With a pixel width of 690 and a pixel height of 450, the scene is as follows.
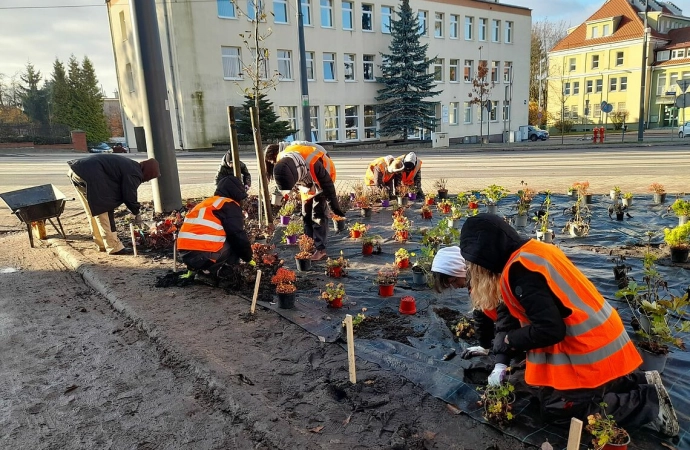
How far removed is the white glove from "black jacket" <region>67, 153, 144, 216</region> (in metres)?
5.76

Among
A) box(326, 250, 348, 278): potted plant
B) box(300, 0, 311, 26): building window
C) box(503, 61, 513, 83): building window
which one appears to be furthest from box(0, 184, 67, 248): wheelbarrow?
box(503, 61, 513, 83): building window

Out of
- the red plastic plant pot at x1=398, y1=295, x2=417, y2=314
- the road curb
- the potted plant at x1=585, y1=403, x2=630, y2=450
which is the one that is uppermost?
the potted plant at x1=585, y1=403, x2=630, y2=450

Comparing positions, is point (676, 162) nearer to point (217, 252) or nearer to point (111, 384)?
point (217, 252)

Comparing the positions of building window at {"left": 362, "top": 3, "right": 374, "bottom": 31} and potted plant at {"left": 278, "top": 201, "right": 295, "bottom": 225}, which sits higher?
building window at {"left": 362, "top": 3, "right": 374, "bottom": 31}

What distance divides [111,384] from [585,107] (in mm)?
57114

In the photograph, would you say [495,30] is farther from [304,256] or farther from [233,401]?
[233,401]

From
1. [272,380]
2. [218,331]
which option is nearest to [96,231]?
[218,331]

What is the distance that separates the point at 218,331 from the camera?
4.26 meters

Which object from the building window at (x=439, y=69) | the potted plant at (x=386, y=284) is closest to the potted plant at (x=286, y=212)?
the potted plant at (x=386, y=284)

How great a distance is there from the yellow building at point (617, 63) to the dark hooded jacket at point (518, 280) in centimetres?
4960

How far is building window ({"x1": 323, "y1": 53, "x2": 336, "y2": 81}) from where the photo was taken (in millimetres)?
32031

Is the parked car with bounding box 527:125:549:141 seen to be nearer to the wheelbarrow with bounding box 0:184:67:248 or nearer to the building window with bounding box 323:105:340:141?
the building window with bounding box 323:105:340:141

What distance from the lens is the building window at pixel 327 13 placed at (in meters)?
31.4

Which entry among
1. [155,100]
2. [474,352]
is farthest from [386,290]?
[155,100]
